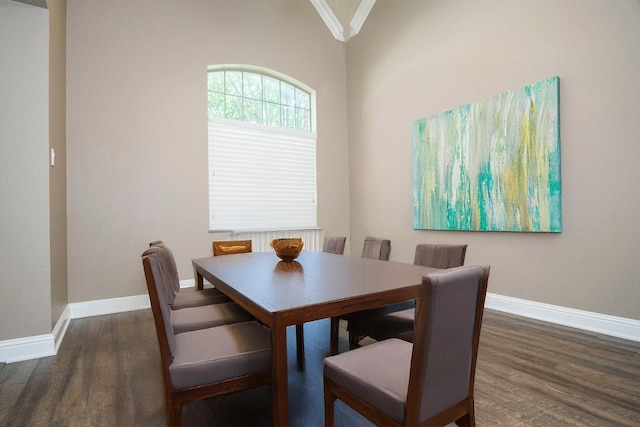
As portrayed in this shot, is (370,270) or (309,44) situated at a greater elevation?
(309,44)

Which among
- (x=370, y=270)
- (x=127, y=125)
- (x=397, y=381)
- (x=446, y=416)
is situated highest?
(x=127, y=125)

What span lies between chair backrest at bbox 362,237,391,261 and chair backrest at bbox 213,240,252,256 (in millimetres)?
1308

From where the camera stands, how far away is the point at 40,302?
229 cm

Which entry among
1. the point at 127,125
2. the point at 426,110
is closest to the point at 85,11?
the point at 127,125

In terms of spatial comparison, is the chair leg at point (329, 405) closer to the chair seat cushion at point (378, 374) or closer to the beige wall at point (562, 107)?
the chair seat cushion at point (378, 374)

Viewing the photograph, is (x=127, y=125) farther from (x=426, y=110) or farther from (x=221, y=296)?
(x=426, y=110)

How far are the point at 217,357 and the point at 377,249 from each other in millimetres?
1670

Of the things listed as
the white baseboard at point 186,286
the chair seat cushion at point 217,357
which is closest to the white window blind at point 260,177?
the white baseboard at point 186,286

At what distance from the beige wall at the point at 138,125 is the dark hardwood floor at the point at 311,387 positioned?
1.17 m

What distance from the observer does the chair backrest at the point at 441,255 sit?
80.7 inches

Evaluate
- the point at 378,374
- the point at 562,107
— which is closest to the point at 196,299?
the point at 378,374

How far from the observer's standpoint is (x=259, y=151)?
176 inches

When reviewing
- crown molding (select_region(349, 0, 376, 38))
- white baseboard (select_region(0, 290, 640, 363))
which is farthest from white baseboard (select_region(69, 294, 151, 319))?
crown molding (select_region(349, 0, 376, 38))

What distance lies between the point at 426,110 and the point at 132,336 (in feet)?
12.7
